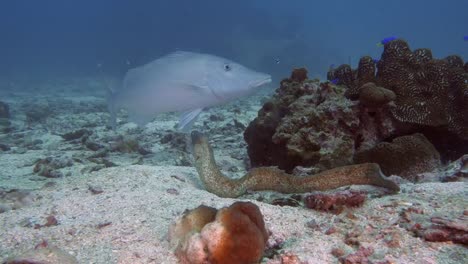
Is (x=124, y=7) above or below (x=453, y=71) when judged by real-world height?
above

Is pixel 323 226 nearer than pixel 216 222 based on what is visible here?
No

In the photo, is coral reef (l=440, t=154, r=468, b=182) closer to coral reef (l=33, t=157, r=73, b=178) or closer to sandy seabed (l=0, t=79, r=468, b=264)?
sandy seabed (l=0, t=79, r=468, b=264)

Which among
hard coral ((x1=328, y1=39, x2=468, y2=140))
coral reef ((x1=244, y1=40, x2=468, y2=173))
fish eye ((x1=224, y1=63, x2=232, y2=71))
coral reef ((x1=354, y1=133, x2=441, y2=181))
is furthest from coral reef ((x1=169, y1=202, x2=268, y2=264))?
hard coral ((x1=328, y1=39, x2=468, y2=140))

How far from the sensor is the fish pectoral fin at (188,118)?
464 centimetres

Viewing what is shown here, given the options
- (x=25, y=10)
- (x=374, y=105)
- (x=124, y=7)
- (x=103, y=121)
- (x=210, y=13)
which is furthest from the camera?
(x=25, y=10)

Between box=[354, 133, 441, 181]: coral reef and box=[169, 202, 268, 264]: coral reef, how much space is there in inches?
109

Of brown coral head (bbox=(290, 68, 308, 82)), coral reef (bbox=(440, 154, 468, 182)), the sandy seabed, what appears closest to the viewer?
the sandy seabed

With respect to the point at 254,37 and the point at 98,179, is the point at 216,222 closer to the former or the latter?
the point at 98,179

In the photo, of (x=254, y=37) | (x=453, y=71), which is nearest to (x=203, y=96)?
(x=453, y=71)

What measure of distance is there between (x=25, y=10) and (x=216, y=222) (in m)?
177

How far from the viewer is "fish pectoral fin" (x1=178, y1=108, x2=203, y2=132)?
4.64 meters

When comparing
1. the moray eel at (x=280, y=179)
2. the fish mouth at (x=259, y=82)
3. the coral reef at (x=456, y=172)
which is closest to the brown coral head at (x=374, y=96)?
the coral reef at (x=456, y=172)

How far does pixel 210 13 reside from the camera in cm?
5553

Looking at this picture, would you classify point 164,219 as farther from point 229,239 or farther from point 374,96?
point 374,96
